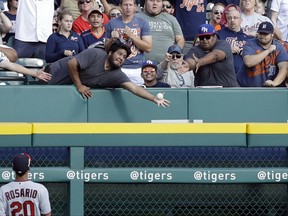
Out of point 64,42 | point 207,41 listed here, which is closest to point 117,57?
point 207,41

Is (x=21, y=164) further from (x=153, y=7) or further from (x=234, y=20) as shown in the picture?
(x=234, y=20)

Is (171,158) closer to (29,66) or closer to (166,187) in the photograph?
(166,187)

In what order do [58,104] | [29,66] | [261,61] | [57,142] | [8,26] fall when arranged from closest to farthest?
[57,142]
[58,104]
[261,61]
[29,66]
[8,26]

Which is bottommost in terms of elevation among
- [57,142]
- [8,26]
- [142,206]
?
[142,206]

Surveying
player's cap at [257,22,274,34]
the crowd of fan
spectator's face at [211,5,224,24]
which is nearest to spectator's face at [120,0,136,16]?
the crowd of fan

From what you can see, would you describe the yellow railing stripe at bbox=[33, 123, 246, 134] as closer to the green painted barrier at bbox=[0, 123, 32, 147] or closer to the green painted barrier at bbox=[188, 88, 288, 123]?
the green painted barrier at bbox=[0, 123, 32, 147]

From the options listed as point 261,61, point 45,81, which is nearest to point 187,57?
point 261,61

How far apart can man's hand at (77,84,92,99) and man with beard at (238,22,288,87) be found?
2.17 meters

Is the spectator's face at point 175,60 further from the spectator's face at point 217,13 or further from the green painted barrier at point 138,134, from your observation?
the spectator's face at point 217,13

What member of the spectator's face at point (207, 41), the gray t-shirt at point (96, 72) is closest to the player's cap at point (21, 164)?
the gray t-shirt at point (96, 72)

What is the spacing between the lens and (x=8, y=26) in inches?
543

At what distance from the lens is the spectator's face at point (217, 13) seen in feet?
47.9

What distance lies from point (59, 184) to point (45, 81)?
1.67 m

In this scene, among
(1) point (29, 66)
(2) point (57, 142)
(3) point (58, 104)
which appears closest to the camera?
(2) point (57, 142)
